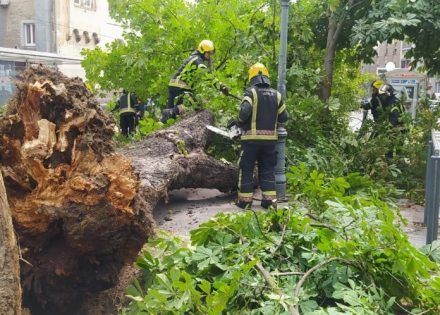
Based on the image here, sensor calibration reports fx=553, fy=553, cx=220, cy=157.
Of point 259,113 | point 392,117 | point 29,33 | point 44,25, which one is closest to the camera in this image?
point 259,113

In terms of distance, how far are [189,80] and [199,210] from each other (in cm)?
218

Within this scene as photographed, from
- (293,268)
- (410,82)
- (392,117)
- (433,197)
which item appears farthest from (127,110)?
(293,268)

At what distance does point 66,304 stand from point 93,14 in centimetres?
3472

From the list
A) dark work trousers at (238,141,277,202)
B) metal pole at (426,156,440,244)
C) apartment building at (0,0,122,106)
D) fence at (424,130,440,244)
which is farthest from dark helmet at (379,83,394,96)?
apartment building at (0,0,122,106)

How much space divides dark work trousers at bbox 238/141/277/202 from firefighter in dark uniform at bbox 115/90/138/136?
6.38 meters

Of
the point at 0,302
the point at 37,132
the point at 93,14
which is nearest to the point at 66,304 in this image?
the point at 37,132

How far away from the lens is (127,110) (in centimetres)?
1255

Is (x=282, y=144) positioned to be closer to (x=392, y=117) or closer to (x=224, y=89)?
(x=224, y=89)

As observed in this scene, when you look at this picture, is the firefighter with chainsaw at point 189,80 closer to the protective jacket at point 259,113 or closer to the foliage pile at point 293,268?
the protective jacket at point 259,113

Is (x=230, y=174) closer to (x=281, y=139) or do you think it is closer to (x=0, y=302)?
(x=281, y=139)

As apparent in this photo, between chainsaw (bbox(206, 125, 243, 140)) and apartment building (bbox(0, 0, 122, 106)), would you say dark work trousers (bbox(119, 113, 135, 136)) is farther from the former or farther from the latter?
apartment building (bbox(0, 0, 122, 106))

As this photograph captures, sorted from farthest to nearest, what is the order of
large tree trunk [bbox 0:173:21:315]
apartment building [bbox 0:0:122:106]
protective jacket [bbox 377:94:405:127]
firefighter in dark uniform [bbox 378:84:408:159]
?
apartment building [bbox 0:0:122:106], protective jacket [bbox 377:94:405:127], firefighter in dark uniform [bbox 378:84:408:159], large tree trunk [bbox 0:173:21:315]

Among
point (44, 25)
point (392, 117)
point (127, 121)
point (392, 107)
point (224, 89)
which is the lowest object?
point (127, 121)

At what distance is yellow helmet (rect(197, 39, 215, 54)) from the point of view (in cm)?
820
